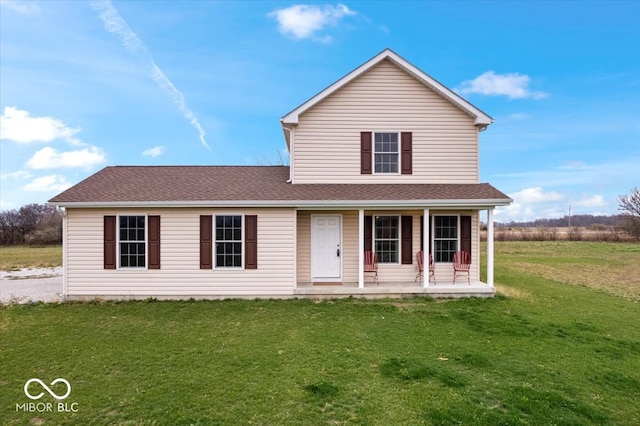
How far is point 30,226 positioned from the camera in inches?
1524

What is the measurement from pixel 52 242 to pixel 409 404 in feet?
138

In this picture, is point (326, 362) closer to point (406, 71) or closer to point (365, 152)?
point (365, 152)

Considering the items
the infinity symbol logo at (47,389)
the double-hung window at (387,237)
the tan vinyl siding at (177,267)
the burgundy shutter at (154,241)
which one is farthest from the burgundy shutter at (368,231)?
the infinity symbol logo at (47,389)

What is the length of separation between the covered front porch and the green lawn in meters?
1.69

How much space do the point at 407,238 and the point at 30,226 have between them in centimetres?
4454

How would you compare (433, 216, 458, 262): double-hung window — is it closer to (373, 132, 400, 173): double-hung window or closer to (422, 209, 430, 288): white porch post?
(422, 209, 430, 288): white porch post

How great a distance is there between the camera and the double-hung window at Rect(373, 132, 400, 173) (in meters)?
11.3

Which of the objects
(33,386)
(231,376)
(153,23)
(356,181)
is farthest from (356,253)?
(153,23)

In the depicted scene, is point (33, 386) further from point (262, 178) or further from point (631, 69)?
point (631, 69)

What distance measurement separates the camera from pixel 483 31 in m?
20.1

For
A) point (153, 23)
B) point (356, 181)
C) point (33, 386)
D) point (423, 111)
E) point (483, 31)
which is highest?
point (483, 31)

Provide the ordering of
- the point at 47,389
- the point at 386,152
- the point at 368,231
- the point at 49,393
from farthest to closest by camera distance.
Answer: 1. the point at 386,152
2. the point at 368,231
3. the point at 47,389
4. the point at 49,393

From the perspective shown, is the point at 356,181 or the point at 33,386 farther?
the point at 356,181

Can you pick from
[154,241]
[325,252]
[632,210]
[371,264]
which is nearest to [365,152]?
[325,252]
